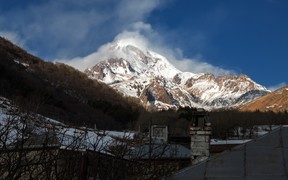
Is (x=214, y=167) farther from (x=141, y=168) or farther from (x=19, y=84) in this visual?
(x=19, y=84)

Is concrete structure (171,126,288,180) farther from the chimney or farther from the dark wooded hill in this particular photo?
the dark wooded hill

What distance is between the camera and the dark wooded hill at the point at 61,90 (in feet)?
251

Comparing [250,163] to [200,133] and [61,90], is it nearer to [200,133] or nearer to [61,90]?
[200,133]

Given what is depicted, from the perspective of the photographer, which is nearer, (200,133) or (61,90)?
(200,133)

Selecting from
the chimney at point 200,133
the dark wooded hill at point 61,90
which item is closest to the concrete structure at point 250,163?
the chimney at point 200,133

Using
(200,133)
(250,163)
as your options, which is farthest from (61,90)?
(250,163)

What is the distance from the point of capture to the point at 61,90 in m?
107

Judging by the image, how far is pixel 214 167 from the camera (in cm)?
627

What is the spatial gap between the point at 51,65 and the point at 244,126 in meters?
55.9

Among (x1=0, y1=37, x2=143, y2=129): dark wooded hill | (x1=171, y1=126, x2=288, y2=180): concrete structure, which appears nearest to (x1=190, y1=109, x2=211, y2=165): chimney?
(x1=171, y1=126, x2=288, y2=180): concrete structure

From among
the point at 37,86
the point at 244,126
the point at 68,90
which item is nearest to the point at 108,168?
the point at 37,86

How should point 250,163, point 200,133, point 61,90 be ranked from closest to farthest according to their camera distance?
point 250,163, point 200,133, point 61,90

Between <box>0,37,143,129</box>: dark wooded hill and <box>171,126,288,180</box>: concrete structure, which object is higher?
<box>0,37,143,129</box>: dark wooded hill

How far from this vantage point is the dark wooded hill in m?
76.4
